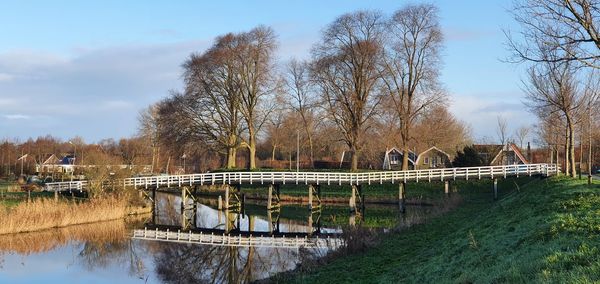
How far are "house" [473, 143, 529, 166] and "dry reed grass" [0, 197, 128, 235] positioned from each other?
3713 cm

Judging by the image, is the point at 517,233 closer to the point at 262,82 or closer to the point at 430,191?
the point at 430,191

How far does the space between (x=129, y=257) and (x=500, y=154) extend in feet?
156

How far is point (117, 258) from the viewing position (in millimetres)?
20906

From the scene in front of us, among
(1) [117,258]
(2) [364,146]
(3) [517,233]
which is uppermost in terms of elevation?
(2) [364,146]

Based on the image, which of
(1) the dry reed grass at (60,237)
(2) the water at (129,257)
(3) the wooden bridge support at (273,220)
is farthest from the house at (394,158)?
(1) the dry reed grass at (60,237)

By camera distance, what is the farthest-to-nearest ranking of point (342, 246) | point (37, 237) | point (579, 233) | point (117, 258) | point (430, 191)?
point (430, 191) → point (37, 237) → point (117, 258) → point (342, 246) → point (579, 233)

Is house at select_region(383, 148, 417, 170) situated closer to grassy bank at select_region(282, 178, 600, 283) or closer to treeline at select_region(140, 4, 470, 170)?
treeline at select_region(140, 4, 470, 170)

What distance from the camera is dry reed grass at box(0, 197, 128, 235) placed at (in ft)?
80.5

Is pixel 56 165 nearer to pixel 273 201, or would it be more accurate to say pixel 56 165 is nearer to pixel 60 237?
pixel 273 201

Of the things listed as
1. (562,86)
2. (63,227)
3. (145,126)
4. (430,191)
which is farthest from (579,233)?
(145,126)

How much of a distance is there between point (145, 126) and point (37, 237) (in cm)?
5335

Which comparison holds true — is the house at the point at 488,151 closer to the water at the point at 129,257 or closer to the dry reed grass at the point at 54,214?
the water at the point at 129,257

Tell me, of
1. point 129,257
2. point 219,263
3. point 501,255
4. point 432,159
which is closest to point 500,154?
point 432,159

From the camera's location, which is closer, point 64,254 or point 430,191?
point 64,254
